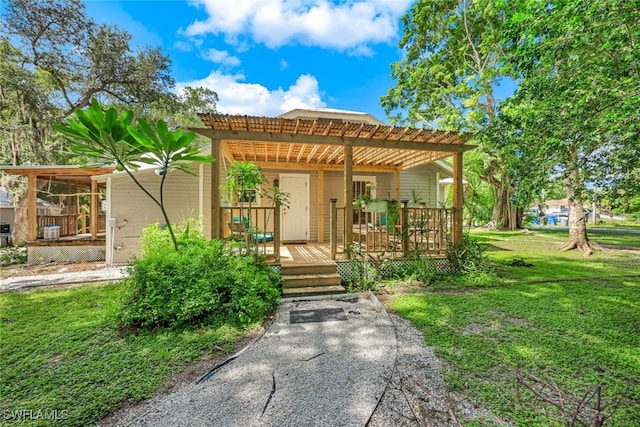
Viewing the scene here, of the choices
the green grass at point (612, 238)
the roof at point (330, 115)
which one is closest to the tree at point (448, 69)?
the green grass at point (612, 238)

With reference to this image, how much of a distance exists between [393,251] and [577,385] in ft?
12.3

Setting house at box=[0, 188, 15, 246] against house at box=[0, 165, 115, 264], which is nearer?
house at box=[0, 165, 115, 264]

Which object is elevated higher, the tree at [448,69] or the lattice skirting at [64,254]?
the tree at [448,69]

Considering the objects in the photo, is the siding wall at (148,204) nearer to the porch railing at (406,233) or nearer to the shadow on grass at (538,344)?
the porch railing at (406,233)

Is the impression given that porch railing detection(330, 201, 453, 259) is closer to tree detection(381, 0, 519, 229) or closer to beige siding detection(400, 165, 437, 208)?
beige siding detection(400, 165, 437, 208)

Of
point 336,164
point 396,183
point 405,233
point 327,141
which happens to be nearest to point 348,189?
point 327,141

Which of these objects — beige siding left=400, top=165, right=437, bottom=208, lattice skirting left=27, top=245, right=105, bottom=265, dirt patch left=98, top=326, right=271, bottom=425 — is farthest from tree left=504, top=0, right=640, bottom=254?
lattice skirting left=27, top=245, right=105, bottom=265

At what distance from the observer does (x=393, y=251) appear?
599 centimetres

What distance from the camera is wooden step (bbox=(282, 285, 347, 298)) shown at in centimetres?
484

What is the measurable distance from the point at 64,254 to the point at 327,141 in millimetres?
8821

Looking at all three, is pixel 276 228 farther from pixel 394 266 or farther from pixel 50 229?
pixel 50 229

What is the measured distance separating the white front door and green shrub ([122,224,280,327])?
3.92 metres

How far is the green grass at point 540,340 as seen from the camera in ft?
7.06

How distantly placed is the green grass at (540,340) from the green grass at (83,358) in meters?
2.65
